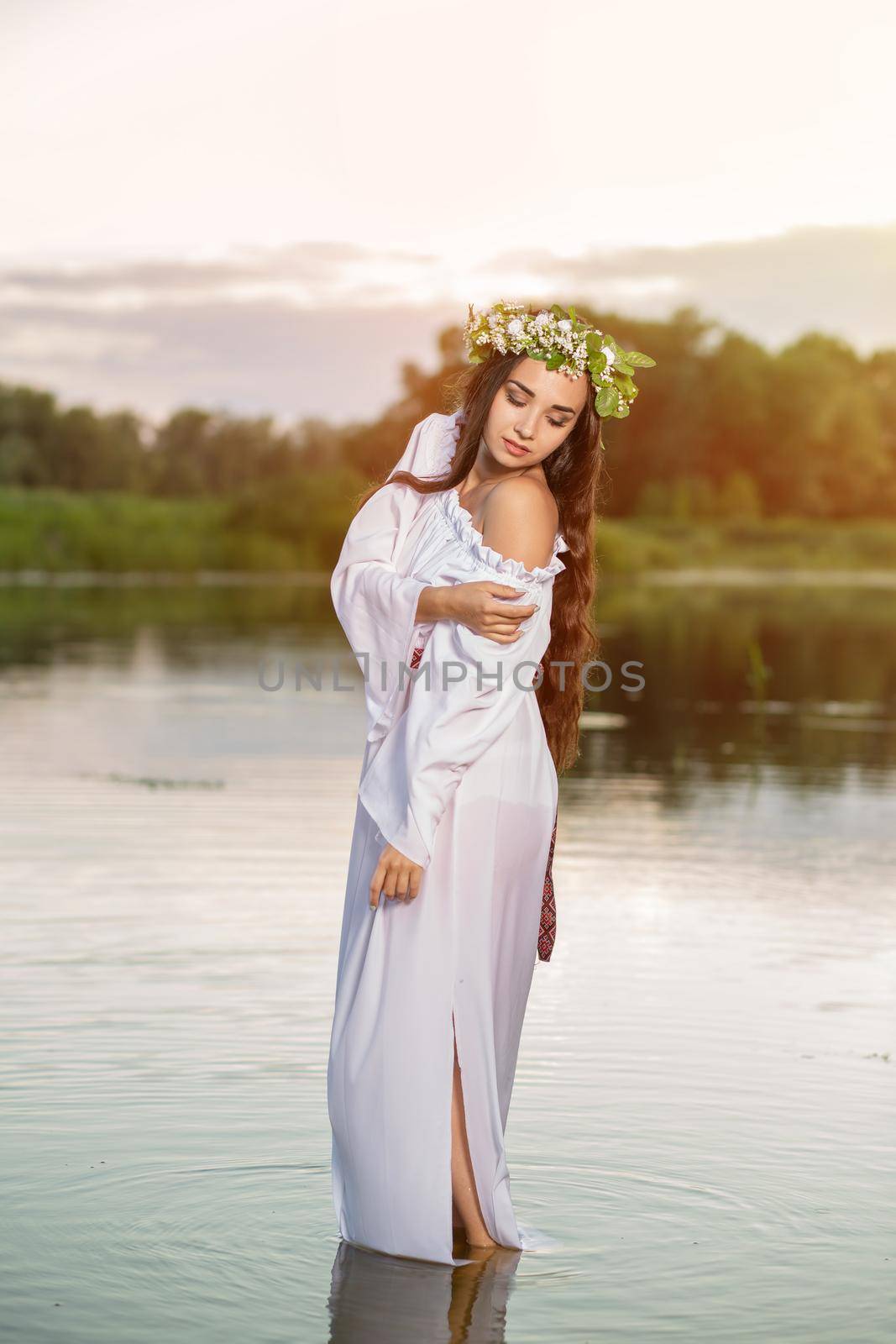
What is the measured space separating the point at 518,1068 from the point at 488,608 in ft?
6.65

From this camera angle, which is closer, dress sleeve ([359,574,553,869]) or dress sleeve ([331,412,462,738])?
dress sleeve ([359,574,553,869])

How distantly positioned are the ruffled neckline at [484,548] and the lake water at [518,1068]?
142cm

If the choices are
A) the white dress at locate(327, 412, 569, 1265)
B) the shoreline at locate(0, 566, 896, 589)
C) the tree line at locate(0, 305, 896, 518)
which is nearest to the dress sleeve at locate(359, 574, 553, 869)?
the white dress at locate(327, 412, 569, 1265)

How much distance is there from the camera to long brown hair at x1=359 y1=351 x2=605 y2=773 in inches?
186

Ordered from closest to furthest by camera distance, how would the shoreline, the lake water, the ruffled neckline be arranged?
the lake water, the ruffled neckline, the shoreline

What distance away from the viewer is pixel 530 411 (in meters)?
4.65

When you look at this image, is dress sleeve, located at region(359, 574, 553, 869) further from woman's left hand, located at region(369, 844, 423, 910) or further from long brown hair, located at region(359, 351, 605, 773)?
long brown hair, located at region(359, 351, 605, 773)

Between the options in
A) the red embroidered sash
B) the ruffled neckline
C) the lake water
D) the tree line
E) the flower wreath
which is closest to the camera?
the lake water

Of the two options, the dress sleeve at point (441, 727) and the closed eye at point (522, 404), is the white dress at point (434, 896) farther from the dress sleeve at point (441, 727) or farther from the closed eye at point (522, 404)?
the closed eye at point (522, 404)

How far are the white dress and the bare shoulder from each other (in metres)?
0.03

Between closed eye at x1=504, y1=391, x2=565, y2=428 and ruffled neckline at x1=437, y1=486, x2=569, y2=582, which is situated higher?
closed eye at x1=504, y1=391, x2=565, y2=428

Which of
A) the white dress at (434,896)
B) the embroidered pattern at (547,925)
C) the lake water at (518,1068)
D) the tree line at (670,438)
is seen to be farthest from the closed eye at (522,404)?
the tree line at (670,438)

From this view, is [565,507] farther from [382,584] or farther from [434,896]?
[434,896]

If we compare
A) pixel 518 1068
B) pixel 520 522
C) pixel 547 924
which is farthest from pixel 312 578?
pixel 520 522
